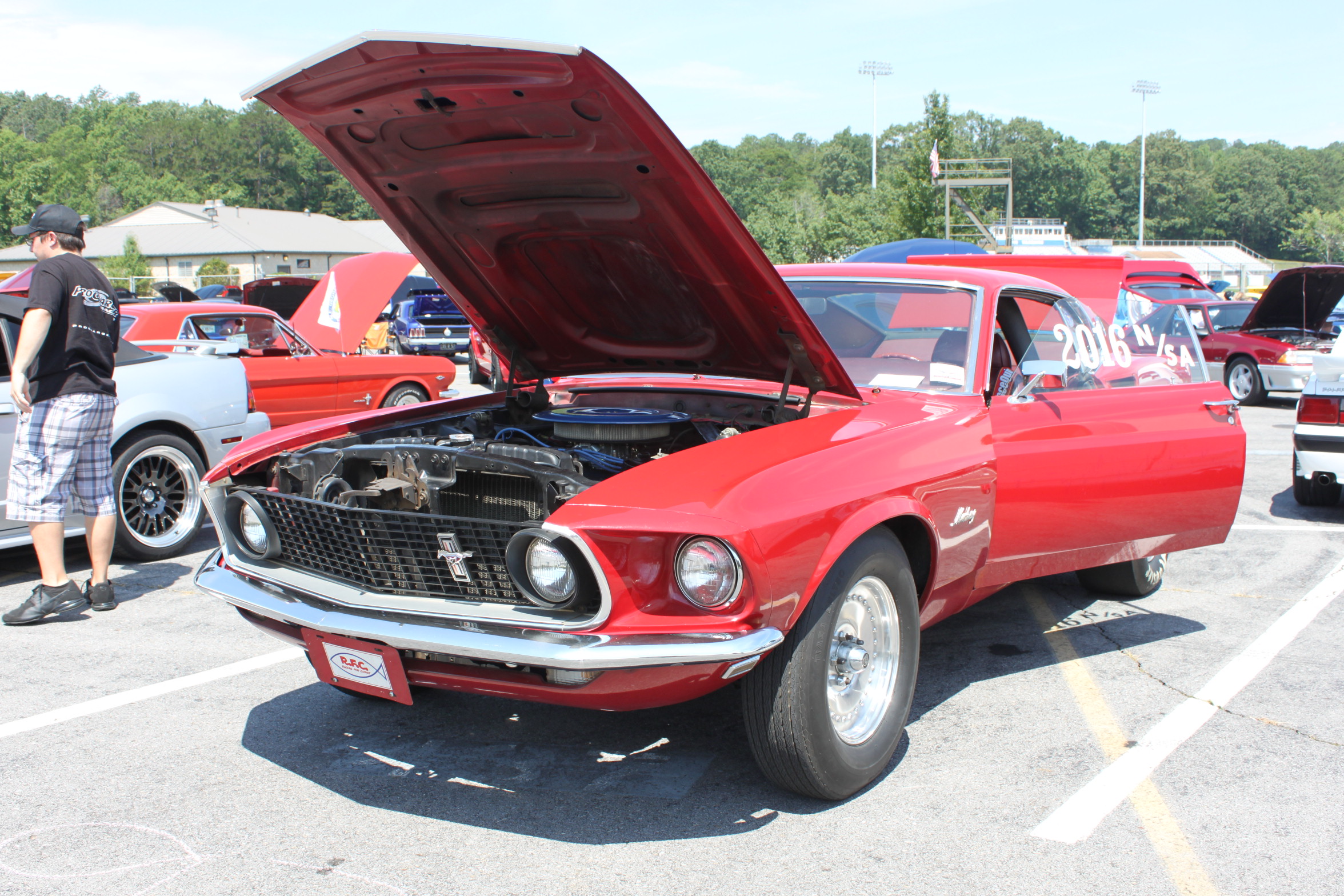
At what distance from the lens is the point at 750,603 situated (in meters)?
2.67

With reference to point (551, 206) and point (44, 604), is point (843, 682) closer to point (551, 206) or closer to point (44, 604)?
point (551, 206)

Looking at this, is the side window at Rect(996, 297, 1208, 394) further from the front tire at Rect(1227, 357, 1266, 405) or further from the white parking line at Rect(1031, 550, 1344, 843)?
the front tire at Rect(1227, 357, 1266, 405)

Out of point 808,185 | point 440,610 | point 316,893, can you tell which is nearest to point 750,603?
point 440,610

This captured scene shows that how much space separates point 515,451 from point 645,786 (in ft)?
3.66

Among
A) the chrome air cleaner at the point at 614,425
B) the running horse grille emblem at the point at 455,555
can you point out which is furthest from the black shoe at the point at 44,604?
the running horse grille emblem at the point at 455,555

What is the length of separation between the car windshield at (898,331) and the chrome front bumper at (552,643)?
5.33 feet

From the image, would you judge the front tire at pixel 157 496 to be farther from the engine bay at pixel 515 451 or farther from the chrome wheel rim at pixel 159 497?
the engine bay at pixel 515 451

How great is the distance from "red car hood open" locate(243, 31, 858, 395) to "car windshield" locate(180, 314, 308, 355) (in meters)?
6.10

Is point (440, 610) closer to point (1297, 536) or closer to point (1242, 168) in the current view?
point (1297, 536)

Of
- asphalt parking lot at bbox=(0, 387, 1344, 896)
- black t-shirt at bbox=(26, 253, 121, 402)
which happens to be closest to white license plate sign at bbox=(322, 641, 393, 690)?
asphalt parking lot at bbox=(0, 387, 1344, 896)

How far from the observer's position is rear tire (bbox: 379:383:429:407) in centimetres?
1119

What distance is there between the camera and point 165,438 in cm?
622

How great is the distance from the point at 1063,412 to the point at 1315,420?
152 inches

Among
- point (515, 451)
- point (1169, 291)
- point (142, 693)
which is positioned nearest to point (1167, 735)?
point (515, 451)
